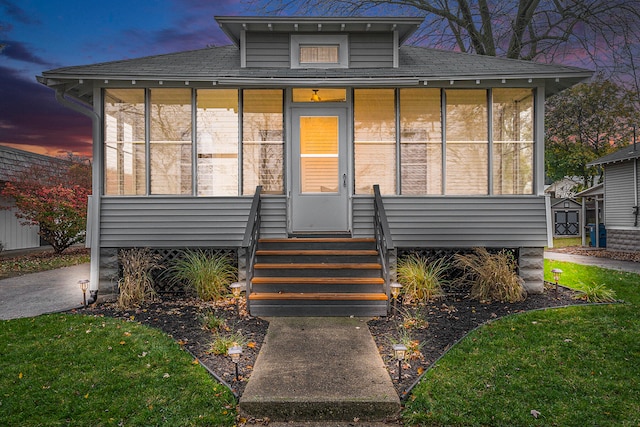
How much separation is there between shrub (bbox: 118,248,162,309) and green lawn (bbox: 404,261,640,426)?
476 cm

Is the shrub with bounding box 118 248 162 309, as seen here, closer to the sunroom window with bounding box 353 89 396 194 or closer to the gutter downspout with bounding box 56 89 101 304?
the gutter downspout with bounding box 56 89 101 304

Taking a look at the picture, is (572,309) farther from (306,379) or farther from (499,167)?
(306,379)

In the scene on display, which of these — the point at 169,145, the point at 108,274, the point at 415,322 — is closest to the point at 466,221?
the point at 415,322

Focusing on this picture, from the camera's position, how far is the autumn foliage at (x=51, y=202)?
12000mm

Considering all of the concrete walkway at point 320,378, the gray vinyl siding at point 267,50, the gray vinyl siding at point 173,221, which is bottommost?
the concrete walkway at point 320,378

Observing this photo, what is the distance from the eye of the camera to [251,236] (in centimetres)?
592

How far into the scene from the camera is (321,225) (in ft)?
23.1

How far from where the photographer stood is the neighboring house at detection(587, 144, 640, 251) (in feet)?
45.8

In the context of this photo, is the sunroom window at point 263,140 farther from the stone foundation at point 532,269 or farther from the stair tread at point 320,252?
the stone foundation at point 532,269

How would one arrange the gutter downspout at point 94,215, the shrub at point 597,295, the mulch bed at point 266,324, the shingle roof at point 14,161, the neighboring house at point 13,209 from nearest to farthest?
the mulch bed at point 266,324
the shrub at point 597,295
the gutter downspout at point 94,215
the shingle roof at point 14,161
the neighboring house at point 13,209

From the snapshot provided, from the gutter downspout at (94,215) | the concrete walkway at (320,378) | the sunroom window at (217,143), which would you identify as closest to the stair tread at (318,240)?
the sunroom window at (217,143)

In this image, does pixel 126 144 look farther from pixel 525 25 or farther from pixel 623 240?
pixel 623 240

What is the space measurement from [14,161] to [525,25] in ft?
59.5

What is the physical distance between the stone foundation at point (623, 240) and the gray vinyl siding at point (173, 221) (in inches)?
575
